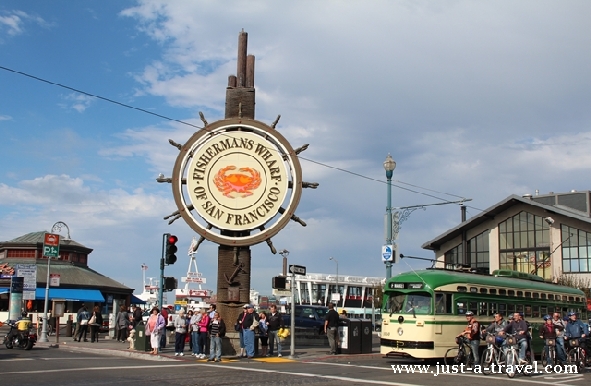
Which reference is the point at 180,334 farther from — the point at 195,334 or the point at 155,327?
the point at 155,327

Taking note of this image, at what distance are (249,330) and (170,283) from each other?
4041 mm

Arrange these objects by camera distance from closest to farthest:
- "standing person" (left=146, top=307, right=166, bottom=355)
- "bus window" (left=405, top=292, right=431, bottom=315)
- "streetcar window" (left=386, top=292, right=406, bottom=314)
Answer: "bus window" (left=405, top=292, right=431, bottom=315), "streetcar window" (left=386, top=292, right=406, bottom=314), "standing person" (left=146, top=307, right=166, bottom=355)

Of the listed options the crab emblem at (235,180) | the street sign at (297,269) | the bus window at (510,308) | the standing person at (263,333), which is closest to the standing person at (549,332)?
the bus window at (510,308)

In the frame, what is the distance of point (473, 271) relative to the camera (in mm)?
24281

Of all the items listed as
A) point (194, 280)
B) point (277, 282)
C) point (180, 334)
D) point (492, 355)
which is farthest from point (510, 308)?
point (194, 280)

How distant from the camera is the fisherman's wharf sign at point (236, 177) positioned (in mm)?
23719

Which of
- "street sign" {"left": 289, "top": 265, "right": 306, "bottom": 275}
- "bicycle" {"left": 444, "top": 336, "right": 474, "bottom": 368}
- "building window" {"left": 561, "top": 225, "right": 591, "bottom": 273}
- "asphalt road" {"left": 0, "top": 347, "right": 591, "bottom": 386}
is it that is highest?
"building window" {"left": 561, "top": 225, "right": 591, "bottom": 273}

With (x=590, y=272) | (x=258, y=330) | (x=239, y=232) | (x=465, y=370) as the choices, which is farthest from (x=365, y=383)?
(x=590, y=272)

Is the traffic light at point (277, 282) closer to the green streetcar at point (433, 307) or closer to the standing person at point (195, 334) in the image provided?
the standing person at point (195, 334)

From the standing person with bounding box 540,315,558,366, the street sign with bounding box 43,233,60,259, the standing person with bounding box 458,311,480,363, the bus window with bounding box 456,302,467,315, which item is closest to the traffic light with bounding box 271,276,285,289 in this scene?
the bus window with bounding box 456,302,467,315

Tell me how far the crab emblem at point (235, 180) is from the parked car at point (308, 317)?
1290 cm

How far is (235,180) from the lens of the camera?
23828mm

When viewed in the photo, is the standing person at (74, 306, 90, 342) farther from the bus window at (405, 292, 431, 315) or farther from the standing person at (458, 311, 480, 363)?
the standing person at (458, 311, 480, 363)

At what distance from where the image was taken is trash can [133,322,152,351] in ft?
71.3
